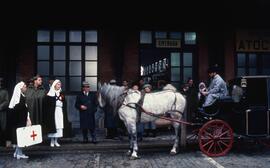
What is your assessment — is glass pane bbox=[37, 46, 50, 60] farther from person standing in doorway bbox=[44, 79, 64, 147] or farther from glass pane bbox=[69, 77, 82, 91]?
person standing in doorway bbox=[44, 79, 64, 147]

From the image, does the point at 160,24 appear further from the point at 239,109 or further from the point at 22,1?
the point at 239,109

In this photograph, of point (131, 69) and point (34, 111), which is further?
point (131, 69)

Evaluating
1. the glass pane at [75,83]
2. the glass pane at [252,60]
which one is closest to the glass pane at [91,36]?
A: the glass pane at [75,83]

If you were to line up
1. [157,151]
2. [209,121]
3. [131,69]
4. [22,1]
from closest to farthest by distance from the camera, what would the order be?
[209,121], [157,151], [22,1], [131,69]

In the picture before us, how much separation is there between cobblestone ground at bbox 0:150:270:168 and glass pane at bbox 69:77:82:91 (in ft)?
15.8

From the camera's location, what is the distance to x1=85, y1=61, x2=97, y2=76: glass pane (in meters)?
13.9

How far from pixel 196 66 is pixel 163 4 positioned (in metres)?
2.60

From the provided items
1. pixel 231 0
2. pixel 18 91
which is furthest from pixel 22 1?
pixel 231 0

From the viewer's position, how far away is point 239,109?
8.73 m

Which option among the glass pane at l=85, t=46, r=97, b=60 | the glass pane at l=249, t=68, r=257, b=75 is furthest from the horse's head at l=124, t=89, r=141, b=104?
the glass pane at l=249, t=68, r=257, b=75

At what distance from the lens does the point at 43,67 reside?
45.3 ft

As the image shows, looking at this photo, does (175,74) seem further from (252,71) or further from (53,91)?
(53,91)

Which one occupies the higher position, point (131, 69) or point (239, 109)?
point (131, 69)

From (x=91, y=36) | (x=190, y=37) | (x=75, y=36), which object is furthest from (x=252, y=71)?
(x=75, y=36)
